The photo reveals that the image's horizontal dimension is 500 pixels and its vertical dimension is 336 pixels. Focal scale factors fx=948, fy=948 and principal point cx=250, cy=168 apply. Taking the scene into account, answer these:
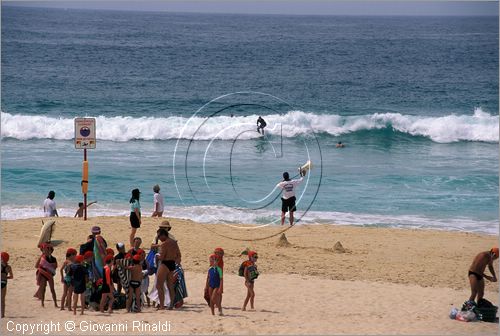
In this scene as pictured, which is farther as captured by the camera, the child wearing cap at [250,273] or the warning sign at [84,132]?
the warning sign at [84,132]

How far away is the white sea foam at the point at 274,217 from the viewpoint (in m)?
22.7

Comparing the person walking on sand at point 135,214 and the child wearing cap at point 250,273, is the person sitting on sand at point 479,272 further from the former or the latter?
the person walking on sand at point 135,214

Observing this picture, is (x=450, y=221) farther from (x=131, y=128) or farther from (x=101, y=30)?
(x=101, y=30)

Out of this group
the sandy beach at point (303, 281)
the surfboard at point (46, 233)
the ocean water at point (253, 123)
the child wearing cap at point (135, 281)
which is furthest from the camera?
the ocean water at point (253, 123)

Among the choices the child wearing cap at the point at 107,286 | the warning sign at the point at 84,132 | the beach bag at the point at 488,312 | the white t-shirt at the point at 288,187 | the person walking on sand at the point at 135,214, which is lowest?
the beach bag at the point at 488,312

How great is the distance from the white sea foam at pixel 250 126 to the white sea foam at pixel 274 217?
41.6 ft

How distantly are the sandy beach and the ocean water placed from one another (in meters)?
2.50

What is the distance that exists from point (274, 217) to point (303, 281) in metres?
6.37

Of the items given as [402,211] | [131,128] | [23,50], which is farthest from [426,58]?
[402,211]

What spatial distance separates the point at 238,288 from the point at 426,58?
51234 mm

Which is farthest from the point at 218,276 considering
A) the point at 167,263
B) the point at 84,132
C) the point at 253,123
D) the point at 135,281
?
the point at 253,123

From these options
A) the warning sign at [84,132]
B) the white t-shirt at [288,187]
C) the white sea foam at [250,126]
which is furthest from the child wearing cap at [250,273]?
the white sea foam at [250,126]

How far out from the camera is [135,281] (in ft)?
47.0

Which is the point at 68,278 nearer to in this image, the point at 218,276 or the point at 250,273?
the point at 218,276
